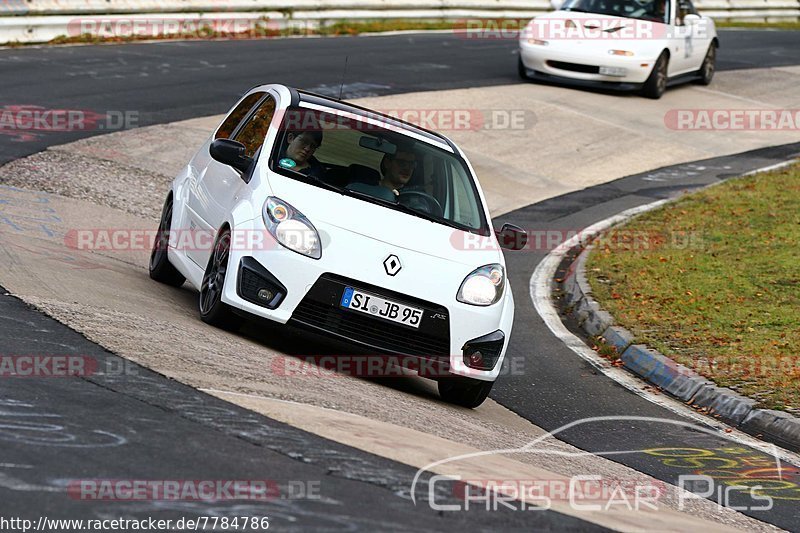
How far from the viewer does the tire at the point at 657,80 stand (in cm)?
2219

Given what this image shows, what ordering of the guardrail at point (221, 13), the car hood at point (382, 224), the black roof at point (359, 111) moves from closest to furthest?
the car hood at point (382, 224) < the black roof at point (359, 111) < the guardrail at point (221, 13)

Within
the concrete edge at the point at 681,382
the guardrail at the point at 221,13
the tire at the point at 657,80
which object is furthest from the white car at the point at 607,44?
the concrete edge at the point at 681,382

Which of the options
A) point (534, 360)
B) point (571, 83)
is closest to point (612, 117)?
point (571, 83)

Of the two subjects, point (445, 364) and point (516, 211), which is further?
point (516, 211)

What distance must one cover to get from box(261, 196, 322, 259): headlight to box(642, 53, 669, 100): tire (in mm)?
15393

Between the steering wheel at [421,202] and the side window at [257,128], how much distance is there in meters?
1.03

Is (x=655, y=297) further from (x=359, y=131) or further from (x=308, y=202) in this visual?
(x=308, y=202)

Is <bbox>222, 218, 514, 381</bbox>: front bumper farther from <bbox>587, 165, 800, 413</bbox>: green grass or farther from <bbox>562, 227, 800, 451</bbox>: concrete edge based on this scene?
<bbox>587, 165, 800, 413</bbox>: green grass

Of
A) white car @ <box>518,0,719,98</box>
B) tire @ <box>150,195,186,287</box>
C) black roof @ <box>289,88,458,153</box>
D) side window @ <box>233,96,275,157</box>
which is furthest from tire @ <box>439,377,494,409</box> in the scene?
white car @ <box>518,0,719,98</box>

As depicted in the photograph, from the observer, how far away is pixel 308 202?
7988 mm

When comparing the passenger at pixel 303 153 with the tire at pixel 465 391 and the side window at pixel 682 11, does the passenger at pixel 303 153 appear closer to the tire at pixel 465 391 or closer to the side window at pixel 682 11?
the tire at pixel 465 391

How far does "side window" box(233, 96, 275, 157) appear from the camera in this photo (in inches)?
347

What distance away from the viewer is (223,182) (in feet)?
28.9

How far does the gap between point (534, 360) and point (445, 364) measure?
233 cm
